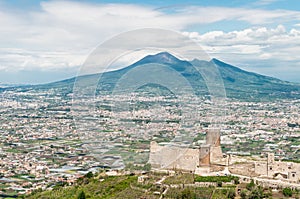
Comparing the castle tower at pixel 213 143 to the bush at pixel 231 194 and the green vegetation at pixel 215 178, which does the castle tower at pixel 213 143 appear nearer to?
the green vegetation at pixel 215 178

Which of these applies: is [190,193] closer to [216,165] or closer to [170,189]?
[170,189]

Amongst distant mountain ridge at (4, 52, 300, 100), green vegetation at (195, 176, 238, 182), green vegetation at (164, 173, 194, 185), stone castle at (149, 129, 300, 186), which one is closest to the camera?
distant mountain ridge at (4, 52, 300, 100)

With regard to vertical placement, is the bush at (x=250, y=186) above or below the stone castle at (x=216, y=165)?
below

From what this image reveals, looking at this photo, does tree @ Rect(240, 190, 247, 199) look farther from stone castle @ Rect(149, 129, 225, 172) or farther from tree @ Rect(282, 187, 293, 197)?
stone castle @ Rect(149, 129, 225, 172)

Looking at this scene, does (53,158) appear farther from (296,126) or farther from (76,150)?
(296,126)

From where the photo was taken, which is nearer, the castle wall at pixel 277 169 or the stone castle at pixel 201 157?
the castle wall at pixel 277 169

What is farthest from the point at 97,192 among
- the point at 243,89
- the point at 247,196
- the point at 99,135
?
the point at 243,89

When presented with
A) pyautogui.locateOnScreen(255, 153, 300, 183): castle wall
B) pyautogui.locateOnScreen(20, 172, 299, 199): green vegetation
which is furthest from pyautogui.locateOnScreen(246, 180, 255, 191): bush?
pyautogui.locateOnScreen(255, 153, 300, 183): castle wall

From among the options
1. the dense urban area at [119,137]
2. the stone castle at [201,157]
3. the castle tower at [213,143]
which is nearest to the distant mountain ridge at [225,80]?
the dense urban area at [119,137]

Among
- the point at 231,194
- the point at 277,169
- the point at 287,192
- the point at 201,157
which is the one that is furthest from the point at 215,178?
the point at 287,192
